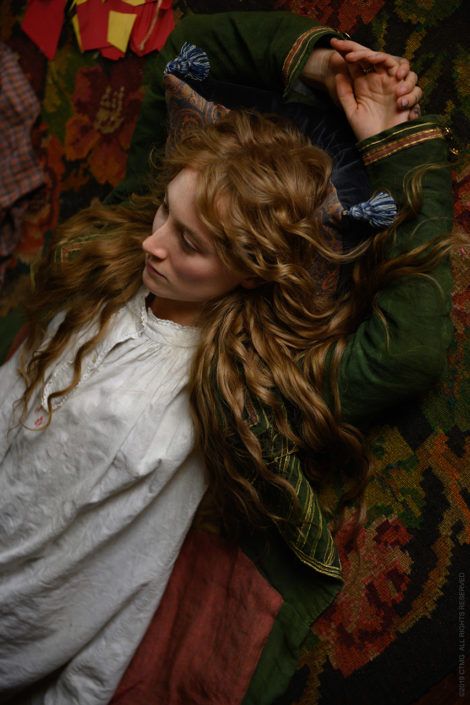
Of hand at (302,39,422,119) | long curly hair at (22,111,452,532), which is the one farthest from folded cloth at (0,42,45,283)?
hand at (302,39,422,119)

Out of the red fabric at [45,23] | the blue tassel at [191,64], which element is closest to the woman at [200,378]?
the blue tassel at [191,64]

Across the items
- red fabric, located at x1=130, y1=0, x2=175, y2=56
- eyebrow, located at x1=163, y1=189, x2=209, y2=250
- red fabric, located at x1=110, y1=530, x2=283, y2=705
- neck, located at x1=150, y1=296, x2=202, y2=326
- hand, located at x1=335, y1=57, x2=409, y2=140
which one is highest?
red fabric, located at x1=130, y1=0, x2=175, y2=56

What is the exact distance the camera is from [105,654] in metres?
1.17

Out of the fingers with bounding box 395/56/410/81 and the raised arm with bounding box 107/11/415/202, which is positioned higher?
the raised arm with bounding box 107/11/415/202

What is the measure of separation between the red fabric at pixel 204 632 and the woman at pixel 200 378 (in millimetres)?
70

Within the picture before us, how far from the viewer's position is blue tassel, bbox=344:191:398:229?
97cm

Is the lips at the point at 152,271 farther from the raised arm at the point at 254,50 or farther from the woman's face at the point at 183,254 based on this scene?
A: the raised arm at the point at 254,50

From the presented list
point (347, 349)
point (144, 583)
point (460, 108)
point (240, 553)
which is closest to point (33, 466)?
point (144, 583)

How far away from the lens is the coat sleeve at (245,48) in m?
1.10

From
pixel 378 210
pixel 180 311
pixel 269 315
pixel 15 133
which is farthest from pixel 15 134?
pixel 378 210

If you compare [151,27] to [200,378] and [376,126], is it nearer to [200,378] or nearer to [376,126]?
[376,126]

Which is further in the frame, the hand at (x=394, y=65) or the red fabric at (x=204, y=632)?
the red fabric at (x=204, y=632)

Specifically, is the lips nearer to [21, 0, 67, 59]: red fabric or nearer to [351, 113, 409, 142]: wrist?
[351, 113, 409, 142]: wrist

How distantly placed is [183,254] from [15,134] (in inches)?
37.9
